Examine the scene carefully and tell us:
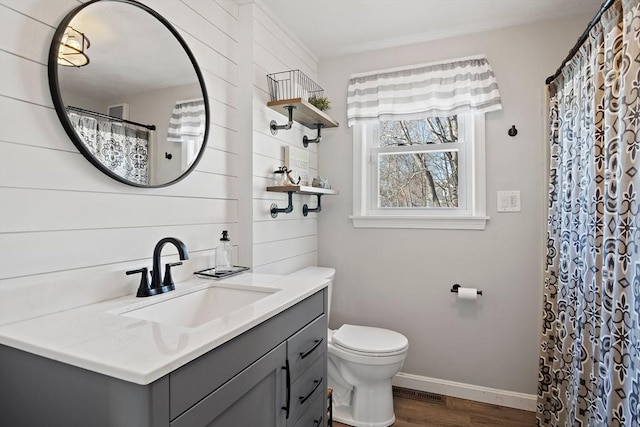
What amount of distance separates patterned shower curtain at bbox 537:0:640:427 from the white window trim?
0.40m

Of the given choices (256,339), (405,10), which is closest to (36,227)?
(256,339)

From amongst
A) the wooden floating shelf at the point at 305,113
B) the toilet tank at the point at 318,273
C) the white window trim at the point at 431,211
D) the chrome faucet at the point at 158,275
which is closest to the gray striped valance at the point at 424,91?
the white window trim at the point at 431,211

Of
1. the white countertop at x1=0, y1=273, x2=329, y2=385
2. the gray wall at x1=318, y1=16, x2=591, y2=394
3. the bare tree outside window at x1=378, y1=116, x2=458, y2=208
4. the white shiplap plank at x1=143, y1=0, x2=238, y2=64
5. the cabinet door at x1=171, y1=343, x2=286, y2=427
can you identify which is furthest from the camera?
the bare tree outside window at x1=378, y1=116, x2=458, y2=208

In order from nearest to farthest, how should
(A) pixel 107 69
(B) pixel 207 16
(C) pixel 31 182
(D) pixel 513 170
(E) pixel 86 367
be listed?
(E) pixel 86 367, (C) pixel 31 182, (A) pixel 107 69, (B) pixel 207 16, (D) pixel 513 170

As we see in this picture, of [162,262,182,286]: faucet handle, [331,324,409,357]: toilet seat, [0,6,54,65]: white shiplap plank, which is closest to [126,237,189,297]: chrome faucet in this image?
[162,262,182,286]: faucet handle

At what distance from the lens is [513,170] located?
2217 millimetres

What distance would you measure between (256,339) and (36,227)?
2.33ft

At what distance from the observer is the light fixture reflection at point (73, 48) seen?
1.10 metres

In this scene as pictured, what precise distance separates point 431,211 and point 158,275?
1.78 metres

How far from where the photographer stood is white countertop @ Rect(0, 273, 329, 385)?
2.38 ft

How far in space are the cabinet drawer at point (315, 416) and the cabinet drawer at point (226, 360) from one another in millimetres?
374

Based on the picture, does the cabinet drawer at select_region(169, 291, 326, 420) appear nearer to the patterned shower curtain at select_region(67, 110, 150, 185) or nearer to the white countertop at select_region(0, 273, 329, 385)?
the white countertop at select_region(0, 273, 329, 385)

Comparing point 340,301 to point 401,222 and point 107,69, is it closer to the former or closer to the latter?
point 401,222

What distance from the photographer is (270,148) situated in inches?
81.7
